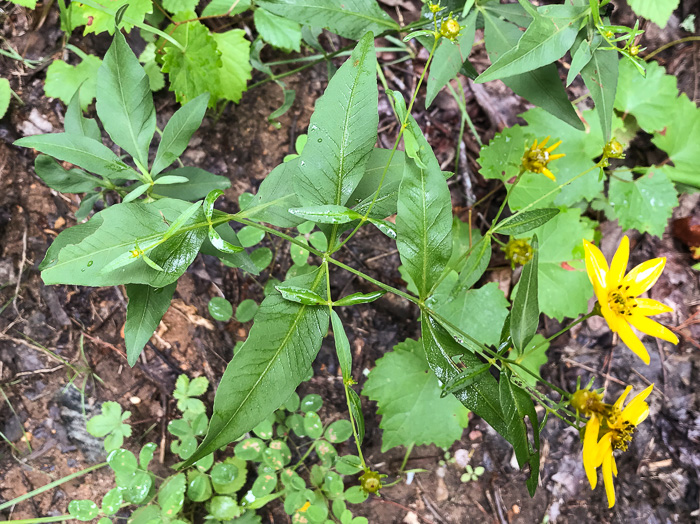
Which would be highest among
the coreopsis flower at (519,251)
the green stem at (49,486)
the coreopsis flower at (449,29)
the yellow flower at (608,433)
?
the coreopsis flower at (449,29)

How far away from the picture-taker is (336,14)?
1.31 metres

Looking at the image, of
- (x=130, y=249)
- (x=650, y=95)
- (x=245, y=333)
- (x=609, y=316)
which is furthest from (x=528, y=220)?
(x=650, y=95)

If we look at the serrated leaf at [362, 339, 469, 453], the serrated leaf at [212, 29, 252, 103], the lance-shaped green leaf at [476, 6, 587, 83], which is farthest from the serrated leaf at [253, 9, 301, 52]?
the serrated leaf at [362, 339, 469, 453]

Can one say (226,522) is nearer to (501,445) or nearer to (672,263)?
(501,445)

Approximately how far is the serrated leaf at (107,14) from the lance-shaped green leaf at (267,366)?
4.08 feet

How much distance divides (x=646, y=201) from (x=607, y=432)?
1521 millimetres

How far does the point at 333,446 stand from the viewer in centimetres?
207

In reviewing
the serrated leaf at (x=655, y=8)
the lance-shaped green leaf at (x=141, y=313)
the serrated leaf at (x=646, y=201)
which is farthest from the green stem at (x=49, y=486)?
the serrated leaf at (x=655, y=8)

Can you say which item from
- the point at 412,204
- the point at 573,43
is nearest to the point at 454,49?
the point at 573,43

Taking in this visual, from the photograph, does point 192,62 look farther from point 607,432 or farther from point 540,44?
point 607,432

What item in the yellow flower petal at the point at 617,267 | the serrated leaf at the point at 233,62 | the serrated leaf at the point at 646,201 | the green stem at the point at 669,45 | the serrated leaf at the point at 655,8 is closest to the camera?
the yellow flower petal at the point at 617,267

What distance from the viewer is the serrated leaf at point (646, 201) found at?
7.25 feet

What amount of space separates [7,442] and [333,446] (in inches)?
54.7

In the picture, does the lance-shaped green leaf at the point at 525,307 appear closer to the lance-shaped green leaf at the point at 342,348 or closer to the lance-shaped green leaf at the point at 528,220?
the lance-shaped green leaf at the point at 528,220
